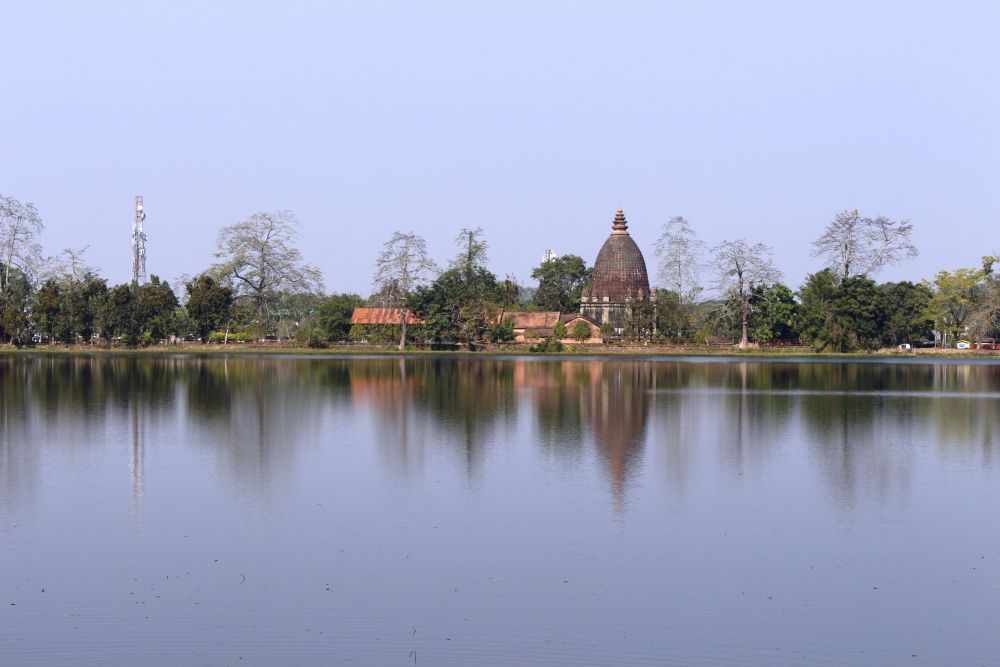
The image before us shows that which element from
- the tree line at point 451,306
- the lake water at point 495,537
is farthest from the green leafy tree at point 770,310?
the lake water at point 495,537

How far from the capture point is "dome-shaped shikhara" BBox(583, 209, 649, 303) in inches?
4446

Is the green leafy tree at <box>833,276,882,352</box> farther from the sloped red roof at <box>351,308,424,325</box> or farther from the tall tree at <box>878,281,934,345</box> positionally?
the sloped red roof at <box>351,308,424,325</box>

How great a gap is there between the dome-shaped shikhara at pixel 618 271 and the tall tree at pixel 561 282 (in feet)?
30.4

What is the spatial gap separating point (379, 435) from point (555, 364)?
137 ft

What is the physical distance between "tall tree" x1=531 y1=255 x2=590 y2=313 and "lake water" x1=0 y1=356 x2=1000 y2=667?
91539mm

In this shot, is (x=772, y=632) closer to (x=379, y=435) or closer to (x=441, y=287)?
(x=379, y=435)

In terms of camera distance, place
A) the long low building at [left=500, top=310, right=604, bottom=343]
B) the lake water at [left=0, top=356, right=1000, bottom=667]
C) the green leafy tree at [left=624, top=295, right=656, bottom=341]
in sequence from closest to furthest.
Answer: the lake water at [left=0, top=356, right=1000, bottom=667] < the green leafy tree at [left=624, top=295, right=656, bottom=341] < the long low building at [left=500, top=310, right=604, bottom=343]

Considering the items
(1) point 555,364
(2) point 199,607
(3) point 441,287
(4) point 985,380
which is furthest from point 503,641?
(3) point 441,287

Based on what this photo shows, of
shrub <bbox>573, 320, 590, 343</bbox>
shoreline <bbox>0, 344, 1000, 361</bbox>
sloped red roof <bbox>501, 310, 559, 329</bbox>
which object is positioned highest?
sloped red roof <bbox>501, 310, 559, 329</bbox>

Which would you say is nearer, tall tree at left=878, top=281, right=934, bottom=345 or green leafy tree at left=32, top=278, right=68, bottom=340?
green leafy tree at left=32, top=278, right=68, bottom=340

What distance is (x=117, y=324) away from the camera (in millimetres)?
80438

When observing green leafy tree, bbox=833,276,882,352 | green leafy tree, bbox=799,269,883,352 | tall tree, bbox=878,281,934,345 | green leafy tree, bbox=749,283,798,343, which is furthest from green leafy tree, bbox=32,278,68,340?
tall tree, bbox=878,281,934,345

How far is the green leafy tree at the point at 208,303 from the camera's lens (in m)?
81.2

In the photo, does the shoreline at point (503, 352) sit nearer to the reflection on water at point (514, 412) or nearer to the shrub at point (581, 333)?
the shrub at point (581, 333)
